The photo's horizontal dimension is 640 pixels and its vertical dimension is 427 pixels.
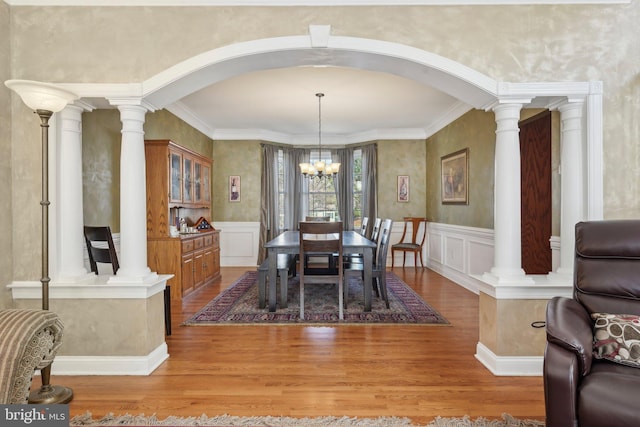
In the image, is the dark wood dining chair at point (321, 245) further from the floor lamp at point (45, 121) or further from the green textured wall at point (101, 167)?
the green textured wall at point (101, 167)

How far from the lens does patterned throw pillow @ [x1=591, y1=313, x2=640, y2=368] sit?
1638 millimetres

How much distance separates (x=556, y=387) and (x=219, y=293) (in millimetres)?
4092

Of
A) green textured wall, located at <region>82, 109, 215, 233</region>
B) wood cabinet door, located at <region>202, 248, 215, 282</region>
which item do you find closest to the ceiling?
green textured wall, located at <region>82, 109, 215, 233</region>

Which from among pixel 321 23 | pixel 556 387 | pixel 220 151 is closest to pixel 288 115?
pixel 220 151

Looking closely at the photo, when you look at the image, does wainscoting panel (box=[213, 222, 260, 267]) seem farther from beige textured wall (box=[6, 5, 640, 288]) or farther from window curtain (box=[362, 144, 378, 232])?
beige textured wall (box=[6, 5, 640, 288])

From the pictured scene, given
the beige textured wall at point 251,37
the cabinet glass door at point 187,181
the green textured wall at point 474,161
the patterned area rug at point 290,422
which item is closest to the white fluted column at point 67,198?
the beige textured wall at point 251,37

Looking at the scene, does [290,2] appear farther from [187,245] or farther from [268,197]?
[268,197]

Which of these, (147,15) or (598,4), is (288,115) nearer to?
(147,15)

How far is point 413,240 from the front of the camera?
6.68 metres

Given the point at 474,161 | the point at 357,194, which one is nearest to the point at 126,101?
the point at 474,161

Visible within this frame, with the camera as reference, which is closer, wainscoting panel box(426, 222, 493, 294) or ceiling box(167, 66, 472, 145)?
ceiling box(167, 66, 472, 145)

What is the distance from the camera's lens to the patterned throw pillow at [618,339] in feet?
5.37

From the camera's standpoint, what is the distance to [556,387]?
151 centimetres

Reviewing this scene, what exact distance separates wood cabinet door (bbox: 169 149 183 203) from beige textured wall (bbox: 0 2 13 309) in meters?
2.10
